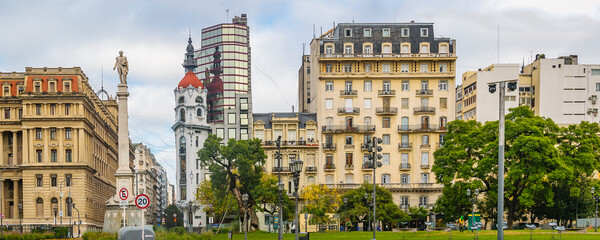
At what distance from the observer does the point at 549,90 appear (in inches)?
4313

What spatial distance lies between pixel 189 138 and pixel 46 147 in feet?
125

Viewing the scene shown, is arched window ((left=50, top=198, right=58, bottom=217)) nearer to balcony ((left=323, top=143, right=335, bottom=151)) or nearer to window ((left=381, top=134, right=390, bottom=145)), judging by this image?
balcony ((left=323, top=143, right=335, bottom=151))

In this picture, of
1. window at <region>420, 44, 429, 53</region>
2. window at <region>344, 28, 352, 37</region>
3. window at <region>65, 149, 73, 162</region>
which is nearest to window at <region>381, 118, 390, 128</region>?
window at <region>420, 44, 429, 53</region>

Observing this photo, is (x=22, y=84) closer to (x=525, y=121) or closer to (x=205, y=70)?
(x=525, y=121)

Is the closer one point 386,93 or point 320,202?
point 320,202

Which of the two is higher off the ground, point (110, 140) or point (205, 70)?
point (205, 70)

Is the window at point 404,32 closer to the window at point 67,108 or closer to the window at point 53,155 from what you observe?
the window at point 67,108

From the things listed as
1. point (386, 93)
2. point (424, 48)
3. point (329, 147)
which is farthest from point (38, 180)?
point (424, 48)

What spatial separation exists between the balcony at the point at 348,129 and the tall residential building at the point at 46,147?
29.4 metres

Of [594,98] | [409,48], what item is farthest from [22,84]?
[594,98]

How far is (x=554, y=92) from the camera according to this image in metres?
110

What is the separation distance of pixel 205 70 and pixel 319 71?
84.0m

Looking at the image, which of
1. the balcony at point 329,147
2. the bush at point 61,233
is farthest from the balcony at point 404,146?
the bush at point 61,233

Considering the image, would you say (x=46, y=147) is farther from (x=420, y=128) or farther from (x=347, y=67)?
(x=420, y=128)
